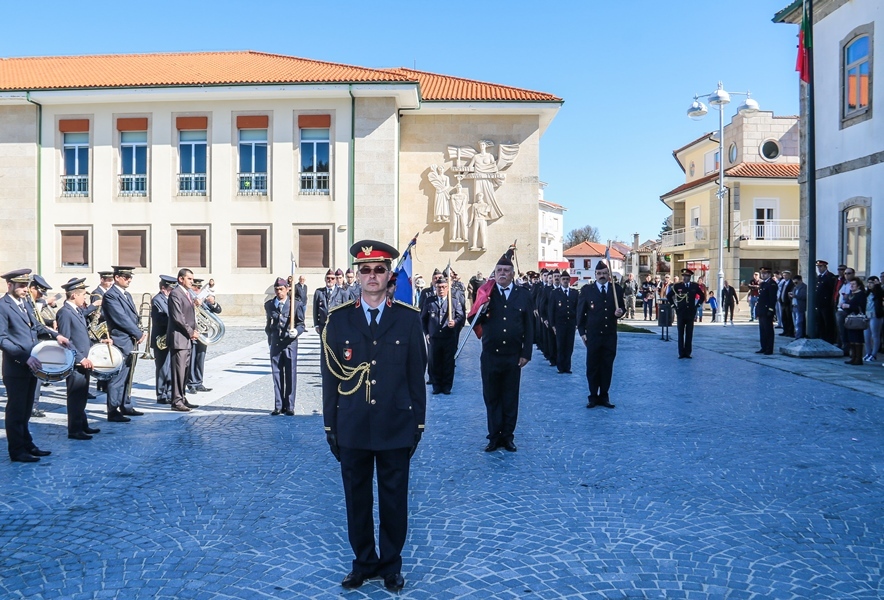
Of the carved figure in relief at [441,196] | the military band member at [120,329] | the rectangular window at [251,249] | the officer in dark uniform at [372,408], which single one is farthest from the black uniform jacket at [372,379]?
the carved figure in relief at [441,196]

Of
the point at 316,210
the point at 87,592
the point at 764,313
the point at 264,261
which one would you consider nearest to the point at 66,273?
the point at 264,261

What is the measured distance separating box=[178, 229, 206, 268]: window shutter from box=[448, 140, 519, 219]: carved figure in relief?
1108 cm

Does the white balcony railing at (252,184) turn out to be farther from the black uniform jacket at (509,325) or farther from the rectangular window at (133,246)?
the black uniform jacket at (509,325)

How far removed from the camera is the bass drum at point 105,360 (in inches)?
326

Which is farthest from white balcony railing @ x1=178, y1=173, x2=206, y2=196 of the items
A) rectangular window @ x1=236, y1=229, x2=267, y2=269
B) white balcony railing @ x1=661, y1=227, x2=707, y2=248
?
white balcony railing @ x1=661, y1=227, x2=707, y2=248

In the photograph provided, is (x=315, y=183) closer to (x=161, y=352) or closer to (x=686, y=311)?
(x=686, y=311)

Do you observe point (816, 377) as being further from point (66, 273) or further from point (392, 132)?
point (66, 273)

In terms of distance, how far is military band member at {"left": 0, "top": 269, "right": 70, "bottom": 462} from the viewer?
22.4ft

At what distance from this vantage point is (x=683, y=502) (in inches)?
219

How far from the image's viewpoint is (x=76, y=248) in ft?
98.1

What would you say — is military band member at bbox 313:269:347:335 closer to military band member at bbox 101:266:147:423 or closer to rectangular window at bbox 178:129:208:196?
military band member at bbox 101:266:147:423

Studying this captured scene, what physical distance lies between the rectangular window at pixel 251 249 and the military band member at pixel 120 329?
67.5 feet

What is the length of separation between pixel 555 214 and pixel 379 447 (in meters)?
101

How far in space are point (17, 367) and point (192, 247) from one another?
2357cm
